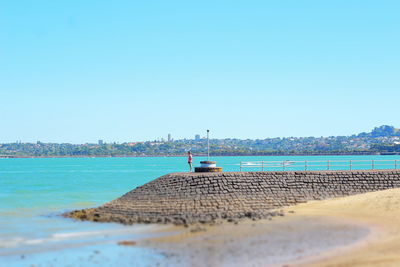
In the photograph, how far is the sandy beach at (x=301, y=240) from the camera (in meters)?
18.4

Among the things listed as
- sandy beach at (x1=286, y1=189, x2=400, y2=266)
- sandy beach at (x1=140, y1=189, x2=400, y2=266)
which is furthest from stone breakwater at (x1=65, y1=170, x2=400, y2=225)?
sandy beach at (x1=140, y1=189, x2=400, y2=266)

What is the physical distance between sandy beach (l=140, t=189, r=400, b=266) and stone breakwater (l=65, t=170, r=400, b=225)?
1.95 metres

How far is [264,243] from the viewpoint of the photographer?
2102 centimetres

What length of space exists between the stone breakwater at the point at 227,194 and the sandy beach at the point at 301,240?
77.0 inches

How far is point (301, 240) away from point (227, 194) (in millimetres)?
9183

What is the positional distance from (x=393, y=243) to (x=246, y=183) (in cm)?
1197

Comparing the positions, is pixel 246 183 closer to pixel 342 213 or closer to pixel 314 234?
pixel 342 213

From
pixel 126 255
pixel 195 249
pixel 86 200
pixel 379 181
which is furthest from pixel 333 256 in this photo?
pixel 86 200

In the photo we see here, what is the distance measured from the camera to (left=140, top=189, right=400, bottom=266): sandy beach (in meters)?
18.4

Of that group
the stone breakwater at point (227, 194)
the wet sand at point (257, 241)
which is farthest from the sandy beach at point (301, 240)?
the stone breakwater at point (227, 194)

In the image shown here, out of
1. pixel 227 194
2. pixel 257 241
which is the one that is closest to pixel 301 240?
pixel 257 241

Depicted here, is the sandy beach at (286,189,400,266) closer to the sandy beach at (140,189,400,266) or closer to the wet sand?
the sandy beach at (140,189,400,266)

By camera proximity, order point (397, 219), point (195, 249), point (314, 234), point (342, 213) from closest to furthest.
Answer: point (195, 249), point (314, 234), point (397, 219), point (342, 213)

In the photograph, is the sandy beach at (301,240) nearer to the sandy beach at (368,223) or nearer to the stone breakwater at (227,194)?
the sandy beach at (368,223)
